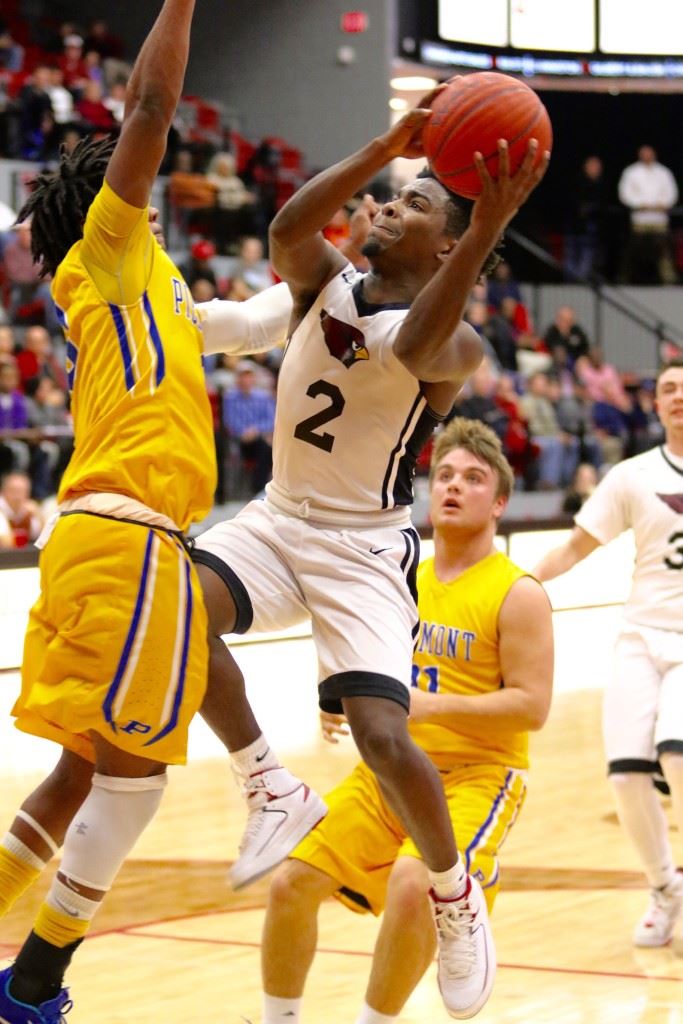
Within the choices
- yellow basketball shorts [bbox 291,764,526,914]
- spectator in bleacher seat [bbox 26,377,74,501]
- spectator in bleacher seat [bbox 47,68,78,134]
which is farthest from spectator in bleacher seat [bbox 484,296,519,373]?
yellow basketball shorts [bbox 291,764,526,914]

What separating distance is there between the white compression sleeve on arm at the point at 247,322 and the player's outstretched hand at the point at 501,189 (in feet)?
2.41

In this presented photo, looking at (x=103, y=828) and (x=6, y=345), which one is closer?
(x=103, y=828)

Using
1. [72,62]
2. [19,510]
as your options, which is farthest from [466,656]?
[72,62]

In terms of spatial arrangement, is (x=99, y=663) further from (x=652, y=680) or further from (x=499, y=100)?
(x=652, y=680)

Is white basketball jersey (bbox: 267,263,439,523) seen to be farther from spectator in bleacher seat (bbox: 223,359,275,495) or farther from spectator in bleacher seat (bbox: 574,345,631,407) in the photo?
spectator in bleacher seat (bbox: 574,345,631,407)

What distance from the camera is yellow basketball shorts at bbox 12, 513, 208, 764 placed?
3436 millimetres

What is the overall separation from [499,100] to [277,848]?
5.58ft

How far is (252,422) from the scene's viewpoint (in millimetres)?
11156

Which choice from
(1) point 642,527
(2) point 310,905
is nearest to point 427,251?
(2) point 310,905

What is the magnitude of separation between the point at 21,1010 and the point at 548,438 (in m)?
10.7

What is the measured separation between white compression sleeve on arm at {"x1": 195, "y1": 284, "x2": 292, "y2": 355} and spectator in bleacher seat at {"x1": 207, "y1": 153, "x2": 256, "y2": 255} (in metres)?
9.68

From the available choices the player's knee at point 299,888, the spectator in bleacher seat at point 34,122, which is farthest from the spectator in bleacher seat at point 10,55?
the player's knee at point 299,888

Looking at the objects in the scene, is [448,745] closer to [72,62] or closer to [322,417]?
[322,417]

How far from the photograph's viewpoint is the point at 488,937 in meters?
4.00
